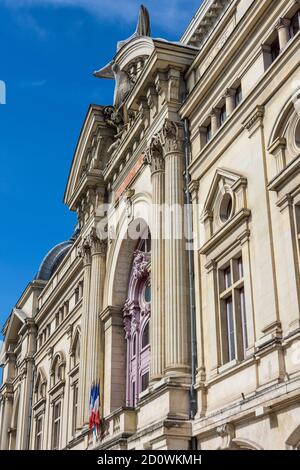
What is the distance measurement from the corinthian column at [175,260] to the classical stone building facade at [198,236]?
0.16 feet

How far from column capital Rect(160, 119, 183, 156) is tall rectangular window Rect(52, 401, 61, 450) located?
66.0 feet

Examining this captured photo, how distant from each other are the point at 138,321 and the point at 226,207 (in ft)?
28.7

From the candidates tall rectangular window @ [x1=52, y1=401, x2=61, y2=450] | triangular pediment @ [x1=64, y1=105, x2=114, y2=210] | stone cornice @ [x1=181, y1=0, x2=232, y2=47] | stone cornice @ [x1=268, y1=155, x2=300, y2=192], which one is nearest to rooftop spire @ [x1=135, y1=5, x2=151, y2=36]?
triangular pediment @ [x1=64, y1=105, x2=114, y2=210]

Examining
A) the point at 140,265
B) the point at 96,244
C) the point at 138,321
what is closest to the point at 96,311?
the point at 138,321

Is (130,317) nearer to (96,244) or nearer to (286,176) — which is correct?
(96,244)

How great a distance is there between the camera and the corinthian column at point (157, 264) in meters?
23.4

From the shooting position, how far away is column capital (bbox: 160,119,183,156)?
25.6 meters

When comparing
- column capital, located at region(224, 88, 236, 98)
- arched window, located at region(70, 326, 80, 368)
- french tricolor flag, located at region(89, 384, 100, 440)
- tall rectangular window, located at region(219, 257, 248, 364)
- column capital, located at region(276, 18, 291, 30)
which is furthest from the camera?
arched window, located at region(70, 326, 80, 368)

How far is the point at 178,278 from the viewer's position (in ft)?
76.9

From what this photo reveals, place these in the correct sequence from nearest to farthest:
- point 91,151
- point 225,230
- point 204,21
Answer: point 225,230 < point 204,21 < point 91,151

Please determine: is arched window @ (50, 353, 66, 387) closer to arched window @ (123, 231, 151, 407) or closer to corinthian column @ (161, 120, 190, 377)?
arched window @ (123, 231, 151, 407)

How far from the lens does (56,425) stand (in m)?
40.5
